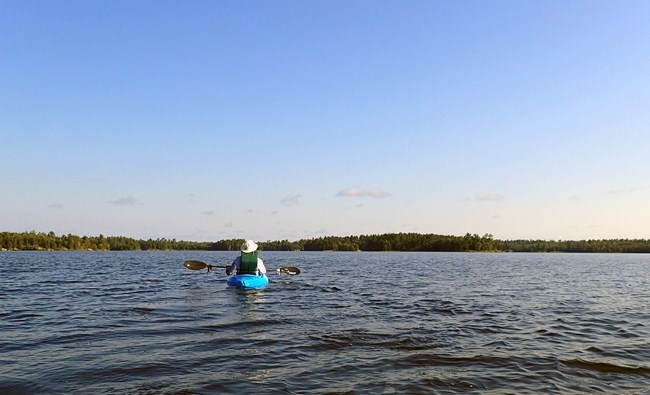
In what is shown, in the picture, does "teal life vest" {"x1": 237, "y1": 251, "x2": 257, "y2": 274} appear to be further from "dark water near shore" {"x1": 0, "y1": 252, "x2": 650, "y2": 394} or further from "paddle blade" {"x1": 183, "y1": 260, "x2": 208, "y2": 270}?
"paddle blade" {"x1": 183, "y1": 260, "x2": 208, "y2": 270}

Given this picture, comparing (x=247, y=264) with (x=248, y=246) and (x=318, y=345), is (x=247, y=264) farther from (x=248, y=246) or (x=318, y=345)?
(x=318, y=345)

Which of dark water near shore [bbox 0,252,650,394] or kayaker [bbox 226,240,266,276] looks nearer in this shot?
dark water near shore [bbox 0,252,650,394]

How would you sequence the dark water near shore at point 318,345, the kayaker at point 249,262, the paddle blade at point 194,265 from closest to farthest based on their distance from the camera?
the dark water near shore at point 318,345 < the kayaker at point 249,262 < the paddle blade at point 194,265

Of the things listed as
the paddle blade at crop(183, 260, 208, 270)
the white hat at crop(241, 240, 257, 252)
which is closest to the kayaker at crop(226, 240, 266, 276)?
the white hat at crop(241, 240, 257, 252)

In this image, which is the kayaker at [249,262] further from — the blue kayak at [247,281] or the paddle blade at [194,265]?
the paddle blade at [194,265]

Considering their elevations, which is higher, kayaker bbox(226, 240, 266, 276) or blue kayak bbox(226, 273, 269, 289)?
kayaker bbox(226, 240, 266, 276)

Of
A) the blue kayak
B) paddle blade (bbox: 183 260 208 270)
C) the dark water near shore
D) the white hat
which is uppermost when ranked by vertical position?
the white hat

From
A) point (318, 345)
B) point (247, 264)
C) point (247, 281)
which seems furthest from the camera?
point (247, 264)

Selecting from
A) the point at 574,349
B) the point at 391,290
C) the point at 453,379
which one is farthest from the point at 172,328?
the point at 391,290

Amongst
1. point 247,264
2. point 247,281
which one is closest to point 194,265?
point 247,264

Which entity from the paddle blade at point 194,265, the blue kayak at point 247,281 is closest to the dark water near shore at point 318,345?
the blue kayak at point 247,281

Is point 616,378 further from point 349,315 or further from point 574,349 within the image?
point 349,315

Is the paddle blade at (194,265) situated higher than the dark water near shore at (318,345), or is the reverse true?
the paddle blade at (194,265)

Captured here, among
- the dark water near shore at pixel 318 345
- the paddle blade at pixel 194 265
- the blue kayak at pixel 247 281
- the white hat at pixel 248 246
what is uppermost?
the white hat at pixel 248 246
